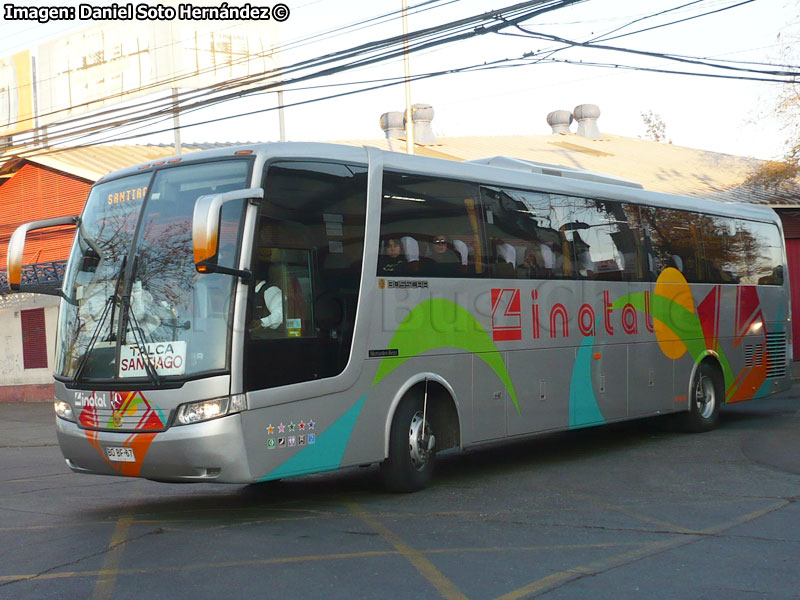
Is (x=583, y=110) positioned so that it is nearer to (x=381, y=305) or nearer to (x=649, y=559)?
(x=381, y=305)

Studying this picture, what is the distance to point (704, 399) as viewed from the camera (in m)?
15.2

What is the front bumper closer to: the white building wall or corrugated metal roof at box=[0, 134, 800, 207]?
corrugated metal roof at box=[0, 134, 800, 207]

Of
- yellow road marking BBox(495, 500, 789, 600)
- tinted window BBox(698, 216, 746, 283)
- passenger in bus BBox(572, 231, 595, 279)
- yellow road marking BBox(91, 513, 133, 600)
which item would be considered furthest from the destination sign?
tinted window BBox(698, 216, 746, 283)

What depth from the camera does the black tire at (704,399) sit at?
49.0 ft

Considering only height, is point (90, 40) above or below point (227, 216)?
above

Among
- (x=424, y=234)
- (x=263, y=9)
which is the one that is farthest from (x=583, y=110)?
(x=424, y=234)

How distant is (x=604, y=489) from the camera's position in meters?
10.2

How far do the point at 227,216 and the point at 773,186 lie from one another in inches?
867

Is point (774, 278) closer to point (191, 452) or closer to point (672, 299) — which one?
point (672, 299)

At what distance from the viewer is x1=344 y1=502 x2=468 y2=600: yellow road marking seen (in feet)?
20.5

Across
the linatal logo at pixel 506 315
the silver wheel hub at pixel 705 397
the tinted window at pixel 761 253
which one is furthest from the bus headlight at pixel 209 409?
the tinted window at pixel 761 253

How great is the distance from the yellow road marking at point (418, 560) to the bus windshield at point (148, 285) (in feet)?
6.04

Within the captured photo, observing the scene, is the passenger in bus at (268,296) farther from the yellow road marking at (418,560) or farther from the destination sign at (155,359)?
the yellow road marking at (418,560)

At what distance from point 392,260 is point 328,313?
1.07 m
